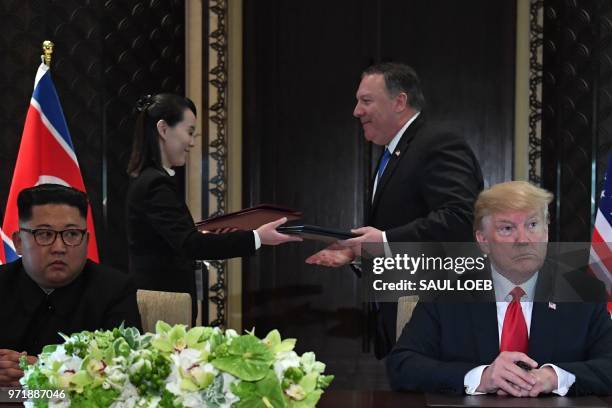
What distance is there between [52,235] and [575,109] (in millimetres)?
3810

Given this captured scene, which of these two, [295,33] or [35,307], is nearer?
[35,307]

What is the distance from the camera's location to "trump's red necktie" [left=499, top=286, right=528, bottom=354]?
2.63 m

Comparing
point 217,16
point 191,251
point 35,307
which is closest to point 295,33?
point 217,16

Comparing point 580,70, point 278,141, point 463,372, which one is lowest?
point 463,372

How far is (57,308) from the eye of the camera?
109 inches

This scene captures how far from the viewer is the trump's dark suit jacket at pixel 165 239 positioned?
12.6ft

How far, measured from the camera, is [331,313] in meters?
6.35

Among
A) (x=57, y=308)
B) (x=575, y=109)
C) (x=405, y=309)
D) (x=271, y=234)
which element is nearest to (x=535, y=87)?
(x=575, y=109)

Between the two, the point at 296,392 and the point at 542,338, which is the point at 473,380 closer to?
the point at 542,338

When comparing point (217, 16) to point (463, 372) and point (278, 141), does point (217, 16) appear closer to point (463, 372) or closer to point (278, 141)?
point (278, 141)

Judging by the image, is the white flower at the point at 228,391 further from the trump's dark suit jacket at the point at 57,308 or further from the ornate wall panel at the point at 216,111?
the ornate wall panel at the point at 216,111

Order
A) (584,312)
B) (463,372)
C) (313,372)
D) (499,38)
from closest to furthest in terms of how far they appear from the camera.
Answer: (313,372) → (463,372) → (584,312) → (499,38)

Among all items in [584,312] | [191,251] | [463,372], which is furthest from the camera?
[191,251]

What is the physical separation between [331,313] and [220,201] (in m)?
1.02
